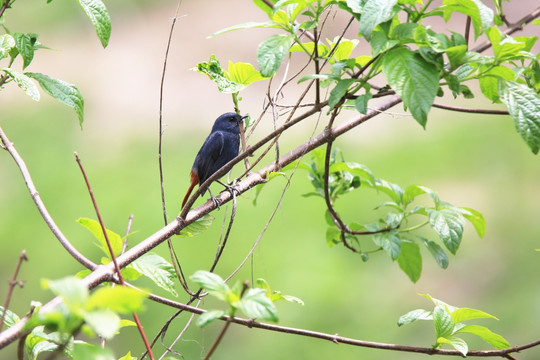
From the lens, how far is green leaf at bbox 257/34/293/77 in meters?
1.21

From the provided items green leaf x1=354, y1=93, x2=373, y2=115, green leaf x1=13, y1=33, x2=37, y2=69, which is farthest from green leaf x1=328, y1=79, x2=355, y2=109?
green leaf x1=13, y1=33, x2=37, y2=69

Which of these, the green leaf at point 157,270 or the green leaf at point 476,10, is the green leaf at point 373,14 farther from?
the green leaf at point 157,270

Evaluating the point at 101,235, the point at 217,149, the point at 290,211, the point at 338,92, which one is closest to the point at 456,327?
the point at 338,92

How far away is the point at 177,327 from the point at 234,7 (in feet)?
26.2

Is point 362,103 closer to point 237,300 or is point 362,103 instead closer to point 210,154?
point 237,300

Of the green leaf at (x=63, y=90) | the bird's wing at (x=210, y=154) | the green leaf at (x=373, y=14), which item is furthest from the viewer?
the bird's wing at (x=210, y=154)

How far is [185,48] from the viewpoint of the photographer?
10.2 m

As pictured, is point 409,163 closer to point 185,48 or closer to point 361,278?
point 361,278

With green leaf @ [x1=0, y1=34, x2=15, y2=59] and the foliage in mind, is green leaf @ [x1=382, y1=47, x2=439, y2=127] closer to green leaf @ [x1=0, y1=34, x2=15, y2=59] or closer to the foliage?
the foliage

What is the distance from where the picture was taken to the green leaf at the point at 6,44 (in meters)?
1.44

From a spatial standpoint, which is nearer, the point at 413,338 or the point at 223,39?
the point at 413,338

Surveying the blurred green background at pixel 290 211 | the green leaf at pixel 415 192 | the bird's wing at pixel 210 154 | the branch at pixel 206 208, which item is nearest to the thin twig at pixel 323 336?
the branch at pixel 206 208

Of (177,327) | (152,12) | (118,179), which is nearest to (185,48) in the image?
(152,12)

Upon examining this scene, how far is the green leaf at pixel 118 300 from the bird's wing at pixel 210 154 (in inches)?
84.9
